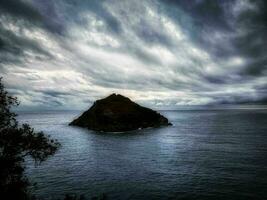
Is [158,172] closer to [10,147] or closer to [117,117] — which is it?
[10,147]

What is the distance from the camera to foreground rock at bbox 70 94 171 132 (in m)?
141

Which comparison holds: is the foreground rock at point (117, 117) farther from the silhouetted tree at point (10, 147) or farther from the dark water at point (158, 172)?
the silhouetted tree at point (10, 147)

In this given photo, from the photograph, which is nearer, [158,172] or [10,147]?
[10,147]

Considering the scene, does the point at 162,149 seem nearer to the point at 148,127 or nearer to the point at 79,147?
the point at 79,147

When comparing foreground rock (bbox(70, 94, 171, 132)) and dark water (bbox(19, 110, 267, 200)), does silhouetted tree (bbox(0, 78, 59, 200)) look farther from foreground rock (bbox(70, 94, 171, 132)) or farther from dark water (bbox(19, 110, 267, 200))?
foreground rock (bbox(70, 94, 171, 132))

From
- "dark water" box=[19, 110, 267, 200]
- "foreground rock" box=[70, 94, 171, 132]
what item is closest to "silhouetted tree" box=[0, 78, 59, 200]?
"dark water" box=[19, 110, 267, 200]

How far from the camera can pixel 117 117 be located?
143 m

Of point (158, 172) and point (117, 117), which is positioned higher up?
point (117, 117)

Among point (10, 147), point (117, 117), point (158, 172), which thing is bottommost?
point (158, 172)

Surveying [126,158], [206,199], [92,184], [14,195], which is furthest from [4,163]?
[126,158]

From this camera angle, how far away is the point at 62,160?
69062 mm

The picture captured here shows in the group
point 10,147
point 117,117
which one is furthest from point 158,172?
point 117,117

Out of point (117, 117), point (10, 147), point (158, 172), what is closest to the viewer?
point (10, 147)

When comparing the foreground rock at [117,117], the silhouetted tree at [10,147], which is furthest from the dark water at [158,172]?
the foreground rock at [117,117]
